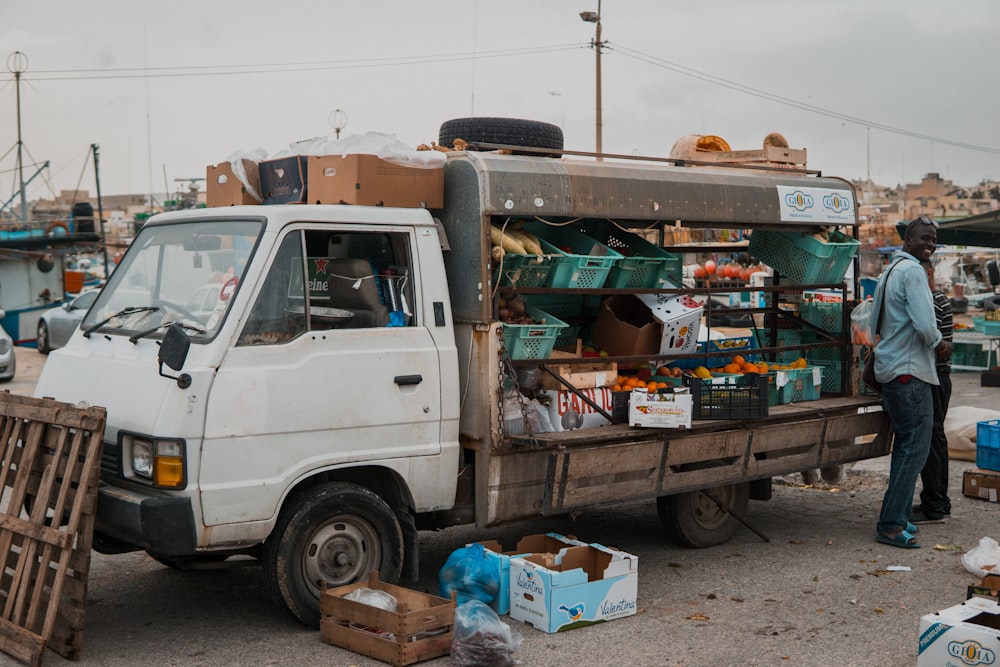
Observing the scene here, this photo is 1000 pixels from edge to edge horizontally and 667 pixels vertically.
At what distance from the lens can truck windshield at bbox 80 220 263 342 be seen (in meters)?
5.36

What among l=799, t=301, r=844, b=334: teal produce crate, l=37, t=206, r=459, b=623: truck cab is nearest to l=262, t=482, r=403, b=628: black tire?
l=37, t=206, r=459, b=623: truck cab

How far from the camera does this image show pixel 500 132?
22.6 feet

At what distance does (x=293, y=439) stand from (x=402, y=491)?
2.66ft

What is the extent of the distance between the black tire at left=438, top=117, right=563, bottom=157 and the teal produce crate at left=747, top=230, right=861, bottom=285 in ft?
7.06

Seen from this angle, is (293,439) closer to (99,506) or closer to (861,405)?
(99,506)

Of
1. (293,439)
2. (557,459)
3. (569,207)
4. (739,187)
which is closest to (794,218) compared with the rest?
(739,187)

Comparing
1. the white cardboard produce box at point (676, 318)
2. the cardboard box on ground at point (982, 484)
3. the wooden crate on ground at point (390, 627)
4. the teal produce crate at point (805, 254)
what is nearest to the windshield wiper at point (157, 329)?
the wooden crate on ground at point (390, 627)

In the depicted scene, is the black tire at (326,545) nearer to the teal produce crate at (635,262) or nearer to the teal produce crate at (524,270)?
the teal produce crate at (524,270)

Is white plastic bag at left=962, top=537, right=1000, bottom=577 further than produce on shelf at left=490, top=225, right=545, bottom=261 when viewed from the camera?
Yes

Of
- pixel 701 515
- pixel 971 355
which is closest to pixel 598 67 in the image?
pixel 971 355

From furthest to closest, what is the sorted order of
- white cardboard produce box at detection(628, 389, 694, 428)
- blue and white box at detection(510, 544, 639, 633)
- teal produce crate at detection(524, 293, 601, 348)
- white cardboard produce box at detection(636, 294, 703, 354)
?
teal produce crate at detection(524, 293, 601, 348)
white cardboard produce box at detection(636, 294, 703, 354)
white cardboard produce box at detection(628, 389, 694, 428)
blue and white box at detection(510, 544, 639, 633)

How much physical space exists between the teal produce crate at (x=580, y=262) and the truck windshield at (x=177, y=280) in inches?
74.0

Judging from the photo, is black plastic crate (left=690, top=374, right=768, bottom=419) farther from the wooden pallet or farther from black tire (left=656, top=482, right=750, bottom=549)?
the wooden pallet

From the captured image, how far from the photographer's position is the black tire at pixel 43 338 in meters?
22.4
